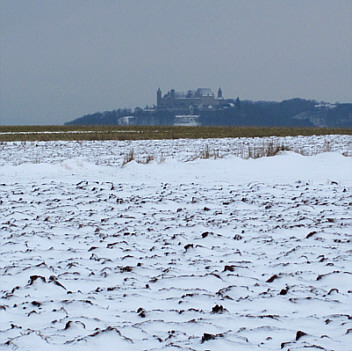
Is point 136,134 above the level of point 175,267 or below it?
above

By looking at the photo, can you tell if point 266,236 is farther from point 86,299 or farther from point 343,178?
point 343,178

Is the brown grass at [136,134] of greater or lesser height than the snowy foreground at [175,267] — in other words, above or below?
above

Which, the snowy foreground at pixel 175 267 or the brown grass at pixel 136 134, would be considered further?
the brown grass at pixel 136 134

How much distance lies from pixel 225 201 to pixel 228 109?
178 meters

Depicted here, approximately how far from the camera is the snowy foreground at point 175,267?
3.82m

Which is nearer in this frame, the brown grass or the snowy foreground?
the snowy foreground

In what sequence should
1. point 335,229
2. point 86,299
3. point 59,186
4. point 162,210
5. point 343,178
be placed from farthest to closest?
point 343,178 → point 59,186 → point 162,210 → point 335,229 → point 86,299

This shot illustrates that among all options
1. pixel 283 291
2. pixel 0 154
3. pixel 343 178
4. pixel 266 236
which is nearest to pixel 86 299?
pixel 283 291

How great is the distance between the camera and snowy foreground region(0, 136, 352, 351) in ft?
Result: 12.5

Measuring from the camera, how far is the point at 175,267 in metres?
5.76

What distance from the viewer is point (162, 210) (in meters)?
9.46

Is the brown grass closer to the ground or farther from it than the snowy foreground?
farther from it

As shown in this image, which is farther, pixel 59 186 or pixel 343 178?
pixel 343 178

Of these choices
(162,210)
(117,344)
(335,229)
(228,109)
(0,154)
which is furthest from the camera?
(228,109)
